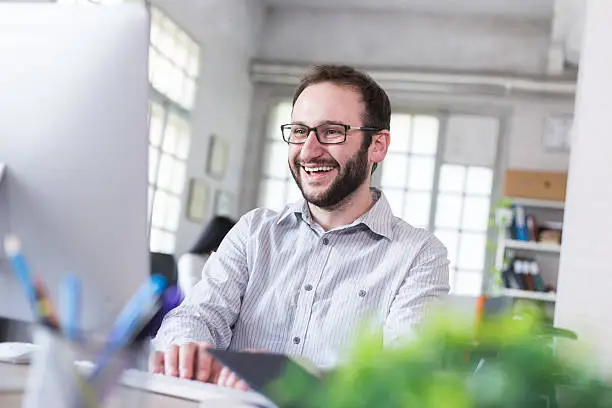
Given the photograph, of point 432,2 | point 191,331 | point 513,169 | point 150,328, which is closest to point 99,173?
point 150,328

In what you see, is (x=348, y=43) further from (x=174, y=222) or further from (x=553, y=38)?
(x=174, y=222)

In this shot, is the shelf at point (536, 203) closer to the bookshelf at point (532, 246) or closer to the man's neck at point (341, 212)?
the bookshelf at point (532, 246)

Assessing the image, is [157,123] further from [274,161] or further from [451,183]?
[451,183]

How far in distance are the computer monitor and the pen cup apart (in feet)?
1.34

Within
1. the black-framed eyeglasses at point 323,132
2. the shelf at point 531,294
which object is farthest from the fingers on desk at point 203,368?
the shelf at point 531,294

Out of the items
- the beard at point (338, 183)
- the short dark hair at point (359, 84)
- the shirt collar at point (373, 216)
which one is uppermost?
the short dark hair at point (359, 84)

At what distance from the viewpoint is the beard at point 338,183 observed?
1728 mm

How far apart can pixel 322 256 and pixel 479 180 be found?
6334 mm

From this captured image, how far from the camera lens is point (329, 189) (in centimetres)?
173

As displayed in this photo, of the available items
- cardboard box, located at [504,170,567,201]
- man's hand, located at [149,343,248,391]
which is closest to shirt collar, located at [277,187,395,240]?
man's hand, located at [149,343,248,391]

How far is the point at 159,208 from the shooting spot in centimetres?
652

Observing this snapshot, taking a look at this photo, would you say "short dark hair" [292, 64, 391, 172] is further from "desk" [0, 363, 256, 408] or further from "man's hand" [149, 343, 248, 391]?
"desk" [0, 363, 256, 408]

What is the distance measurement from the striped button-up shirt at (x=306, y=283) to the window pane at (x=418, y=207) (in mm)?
6206

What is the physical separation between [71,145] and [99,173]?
0.06m
